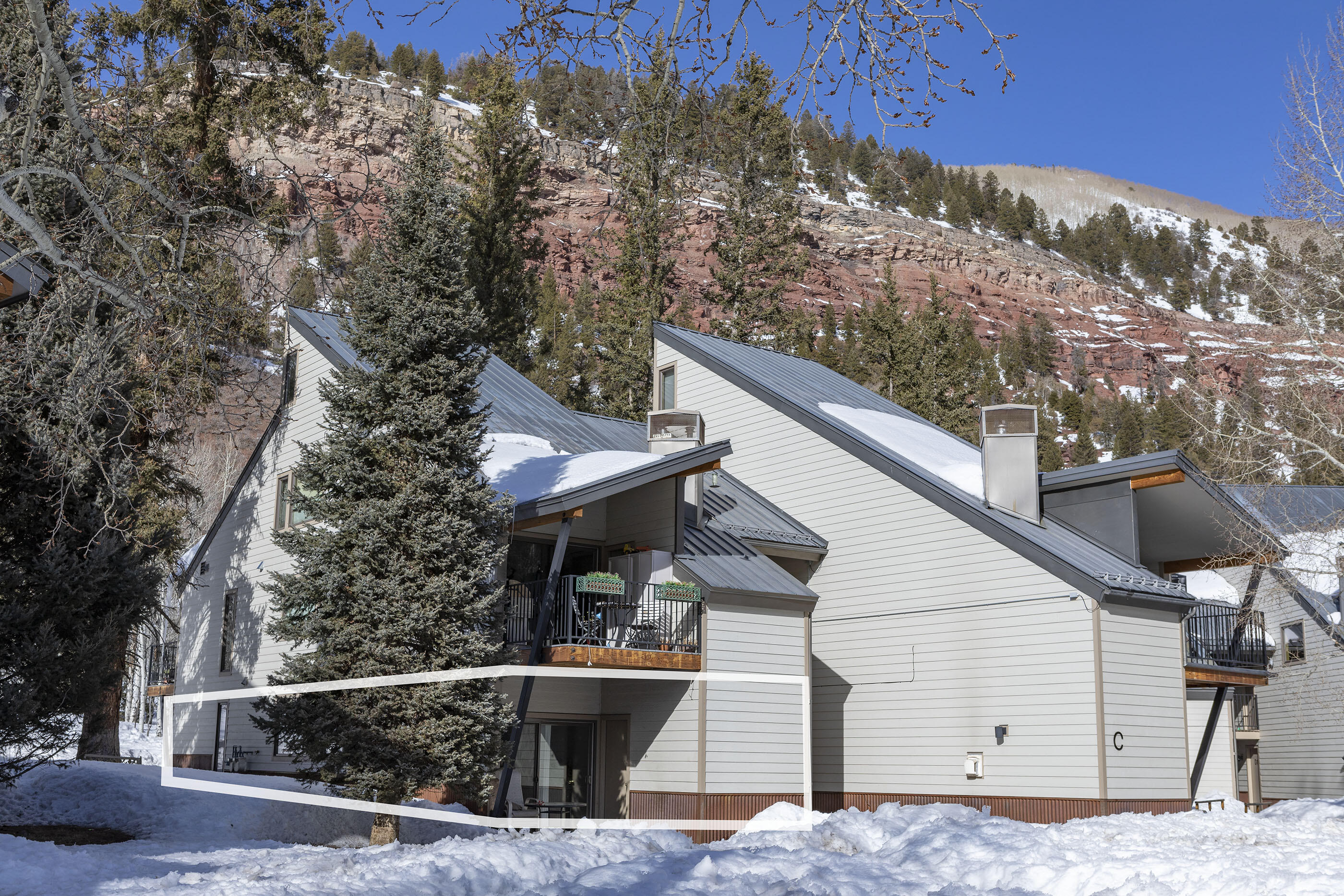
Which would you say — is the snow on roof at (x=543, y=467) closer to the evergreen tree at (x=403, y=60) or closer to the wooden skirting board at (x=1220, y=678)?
the wooden skirting board at (x=1220, y=678)

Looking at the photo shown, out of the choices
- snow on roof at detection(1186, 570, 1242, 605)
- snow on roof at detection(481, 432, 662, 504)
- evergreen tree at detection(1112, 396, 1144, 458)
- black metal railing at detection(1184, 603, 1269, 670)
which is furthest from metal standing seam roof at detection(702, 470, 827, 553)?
evergreen tree at detection(1112, 396, 1144, 458)

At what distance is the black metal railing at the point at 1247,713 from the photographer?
2544 cm

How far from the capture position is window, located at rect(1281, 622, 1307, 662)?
26.3 meters

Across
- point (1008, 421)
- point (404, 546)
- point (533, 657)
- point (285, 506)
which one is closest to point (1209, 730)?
point (1008, 421)

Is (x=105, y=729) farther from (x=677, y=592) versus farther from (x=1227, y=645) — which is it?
(x=1227, y=645)

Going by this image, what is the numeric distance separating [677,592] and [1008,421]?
6580mm

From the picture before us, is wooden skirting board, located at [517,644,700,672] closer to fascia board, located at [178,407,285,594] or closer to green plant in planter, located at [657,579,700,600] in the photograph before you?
green plant in planter, located at [657,579,700,600]

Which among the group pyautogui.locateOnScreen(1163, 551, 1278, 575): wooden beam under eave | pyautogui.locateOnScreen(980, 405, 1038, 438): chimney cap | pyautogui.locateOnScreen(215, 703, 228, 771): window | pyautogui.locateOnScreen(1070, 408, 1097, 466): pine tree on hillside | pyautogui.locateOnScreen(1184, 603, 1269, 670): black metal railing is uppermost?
pyautogui.locateOnScreen(1070, 408, 1097, 466): pine tree on hillside

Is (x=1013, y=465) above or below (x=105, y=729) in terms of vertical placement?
above

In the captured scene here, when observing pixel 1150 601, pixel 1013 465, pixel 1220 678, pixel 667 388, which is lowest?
pixel 1220 678

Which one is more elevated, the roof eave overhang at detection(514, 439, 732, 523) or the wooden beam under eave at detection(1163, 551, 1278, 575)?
the roof eave overhang at detection(514, 439, 732, 523)

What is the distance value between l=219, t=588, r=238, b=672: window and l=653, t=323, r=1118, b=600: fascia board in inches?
415

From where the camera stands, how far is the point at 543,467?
18.0m

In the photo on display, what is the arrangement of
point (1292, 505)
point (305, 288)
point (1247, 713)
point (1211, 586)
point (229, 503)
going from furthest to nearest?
1. point (1211, 586)
2. point (1247, 713)
3. point (1292, 505)
4. point (229, 503)
5. point (305, 288)
